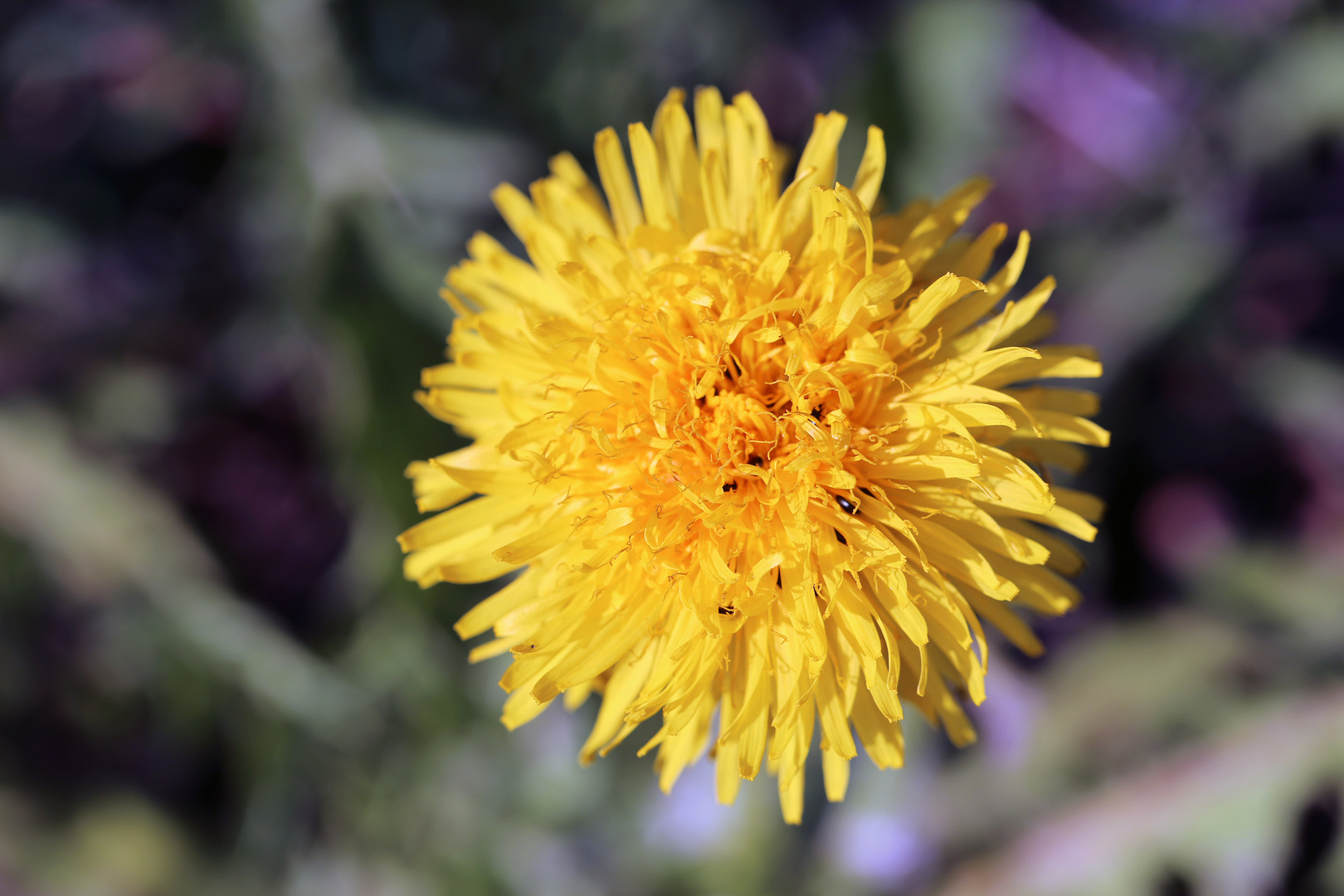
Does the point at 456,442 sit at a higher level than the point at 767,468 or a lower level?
lower

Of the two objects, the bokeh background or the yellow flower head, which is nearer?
the yellow flower head

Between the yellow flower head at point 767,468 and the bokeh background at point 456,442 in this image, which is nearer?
the yellow flower head at point 767,468

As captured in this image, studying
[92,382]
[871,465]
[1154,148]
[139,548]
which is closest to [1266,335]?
[1154,148]

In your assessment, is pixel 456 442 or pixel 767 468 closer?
pixel 767 468
